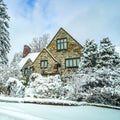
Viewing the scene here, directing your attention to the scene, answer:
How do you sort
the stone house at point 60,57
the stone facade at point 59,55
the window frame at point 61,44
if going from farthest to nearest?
the window frame at point 61,44 → the stone facade at point 59,55 → the stone house at point 60,57

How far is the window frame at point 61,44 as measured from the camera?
A: 1183 inches

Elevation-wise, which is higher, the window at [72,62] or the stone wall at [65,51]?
the stone wall at [65,51]

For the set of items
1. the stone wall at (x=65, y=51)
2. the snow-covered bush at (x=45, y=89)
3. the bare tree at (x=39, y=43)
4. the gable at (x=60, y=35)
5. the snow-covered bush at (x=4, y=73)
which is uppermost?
the bare tree at (x=39, y=43)

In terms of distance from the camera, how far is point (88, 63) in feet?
72.7

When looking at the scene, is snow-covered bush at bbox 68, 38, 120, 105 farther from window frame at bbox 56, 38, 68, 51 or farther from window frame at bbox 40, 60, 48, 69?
window frame at bbox 40, 60, 48, 69

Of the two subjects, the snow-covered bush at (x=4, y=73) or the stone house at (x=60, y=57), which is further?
the stone house at (x=60, y=57)

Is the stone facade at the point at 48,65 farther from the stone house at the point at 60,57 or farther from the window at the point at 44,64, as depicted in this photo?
the window at the point at 44,64

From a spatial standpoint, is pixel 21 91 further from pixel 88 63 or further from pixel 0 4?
pixel 0 4

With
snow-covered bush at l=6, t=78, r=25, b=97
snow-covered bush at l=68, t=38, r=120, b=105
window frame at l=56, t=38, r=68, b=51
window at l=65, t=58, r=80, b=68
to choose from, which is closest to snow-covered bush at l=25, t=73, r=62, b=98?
snow-covered bush at l=68, t=38, r=120, b=105

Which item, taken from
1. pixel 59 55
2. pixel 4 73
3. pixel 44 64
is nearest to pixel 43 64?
pixel 44 64

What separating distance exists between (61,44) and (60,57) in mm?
1903

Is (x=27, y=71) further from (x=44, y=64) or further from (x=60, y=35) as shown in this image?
(x=60, y=35)

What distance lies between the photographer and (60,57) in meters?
29.9

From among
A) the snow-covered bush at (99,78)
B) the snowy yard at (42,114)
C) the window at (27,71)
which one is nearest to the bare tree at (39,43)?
the window at (27,71)
